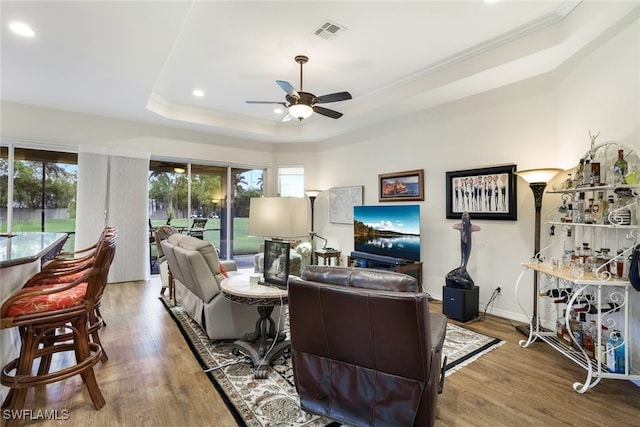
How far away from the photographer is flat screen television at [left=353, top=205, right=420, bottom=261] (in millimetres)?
4352

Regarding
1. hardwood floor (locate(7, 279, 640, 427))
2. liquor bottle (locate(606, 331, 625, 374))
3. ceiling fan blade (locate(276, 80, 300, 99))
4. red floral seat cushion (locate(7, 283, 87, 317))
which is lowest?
hardwood floor (locate(7, 279, 640, 427))

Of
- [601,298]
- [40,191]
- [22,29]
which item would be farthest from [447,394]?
[40,191]

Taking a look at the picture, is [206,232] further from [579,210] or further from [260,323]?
[579,210]

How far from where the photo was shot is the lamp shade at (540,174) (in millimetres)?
3028

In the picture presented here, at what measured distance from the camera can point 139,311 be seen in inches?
150

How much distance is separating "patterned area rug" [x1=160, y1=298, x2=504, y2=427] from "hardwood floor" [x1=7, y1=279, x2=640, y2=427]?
0.08m

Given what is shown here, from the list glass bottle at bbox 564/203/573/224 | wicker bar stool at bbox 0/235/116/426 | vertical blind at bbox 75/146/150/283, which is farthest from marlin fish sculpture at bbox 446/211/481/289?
vertical blind at bbox 75/146/150/283

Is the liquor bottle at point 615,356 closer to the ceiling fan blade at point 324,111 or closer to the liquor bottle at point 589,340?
the liquor bottle at point 589,340

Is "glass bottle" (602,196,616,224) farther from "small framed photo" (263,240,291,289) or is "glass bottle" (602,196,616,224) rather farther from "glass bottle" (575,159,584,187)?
"small framed photo" (263,240,291,289)

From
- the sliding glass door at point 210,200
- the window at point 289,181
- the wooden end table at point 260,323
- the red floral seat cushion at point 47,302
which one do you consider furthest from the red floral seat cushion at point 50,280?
the window at point 289,181

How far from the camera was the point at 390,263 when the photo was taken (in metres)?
4.46

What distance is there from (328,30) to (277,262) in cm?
231

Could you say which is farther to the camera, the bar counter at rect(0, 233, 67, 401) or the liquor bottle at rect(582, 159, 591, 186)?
the liquor bottle at rect(582, 159, 591, 186)
